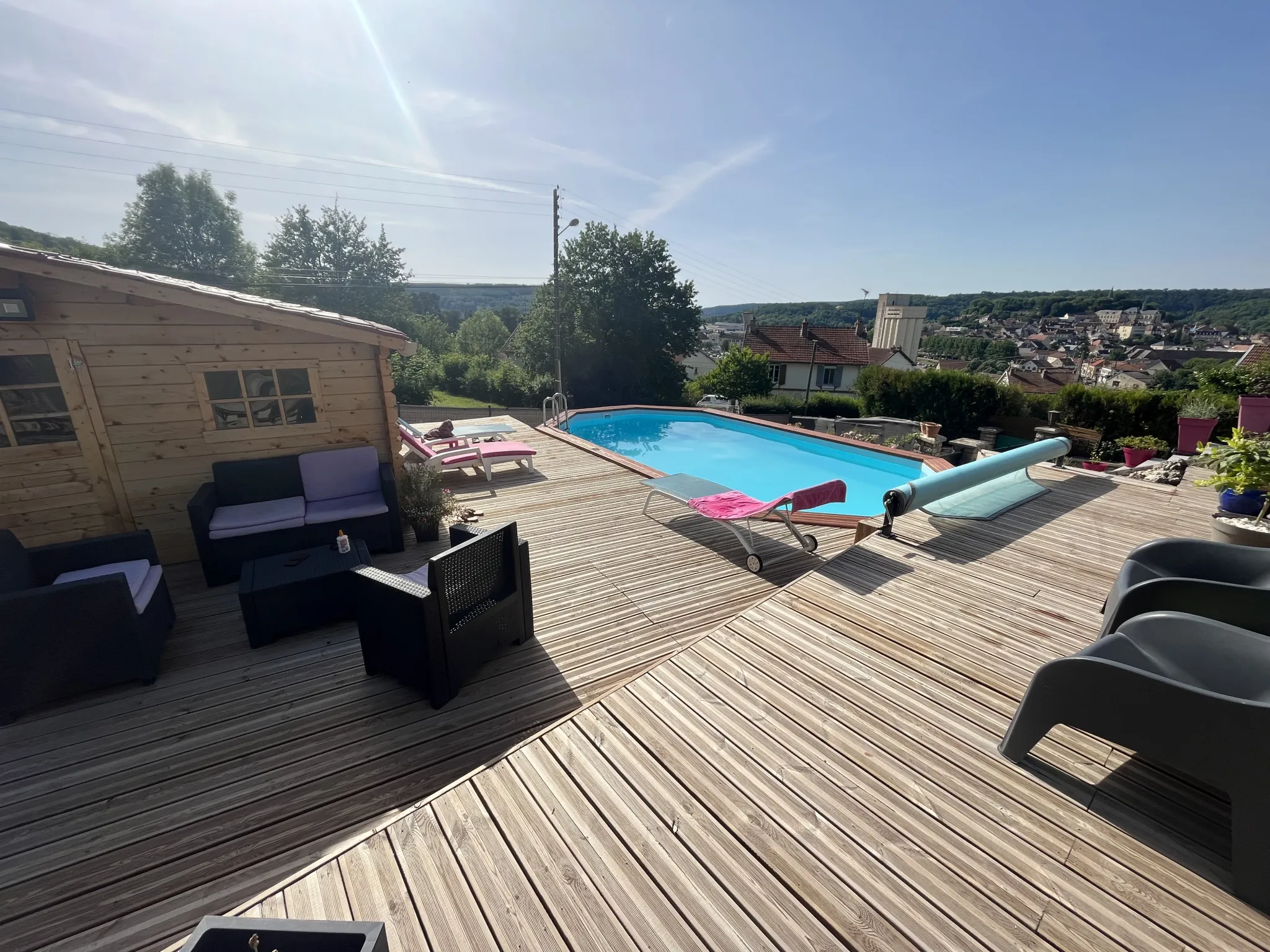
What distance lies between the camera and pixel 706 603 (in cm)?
378

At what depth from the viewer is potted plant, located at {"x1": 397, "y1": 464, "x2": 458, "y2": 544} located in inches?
187

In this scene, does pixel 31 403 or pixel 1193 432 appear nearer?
pixel 31 403

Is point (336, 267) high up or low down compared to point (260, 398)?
up

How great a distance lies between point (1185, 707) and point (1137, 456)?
10770 millimetres

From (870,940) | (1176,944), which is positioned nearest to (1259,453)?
(1176,944)

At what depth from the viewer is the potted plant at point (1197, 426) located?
27.5 feet

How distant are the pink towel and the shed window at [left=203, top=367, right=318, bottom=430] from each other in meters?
3.85

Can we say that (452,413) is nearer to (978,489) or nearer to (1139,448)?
(978,489)

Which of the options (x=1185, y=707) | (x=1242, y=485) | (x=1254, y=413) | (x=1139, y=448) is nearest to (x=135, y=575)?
(x=1185, y=707)

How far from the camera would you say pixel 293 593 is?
10.6 feet

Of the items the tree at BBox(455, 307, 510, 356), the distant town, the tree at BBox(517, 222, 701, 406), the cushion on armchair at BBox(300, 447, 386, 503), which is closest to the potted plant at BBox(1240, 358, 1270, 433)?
the distant town

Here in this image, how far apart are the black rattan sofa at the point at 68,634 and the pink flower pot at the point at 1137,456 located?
13455mm

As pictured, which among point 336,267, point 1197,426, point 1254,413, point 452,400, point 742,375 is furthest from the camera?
point 336,267

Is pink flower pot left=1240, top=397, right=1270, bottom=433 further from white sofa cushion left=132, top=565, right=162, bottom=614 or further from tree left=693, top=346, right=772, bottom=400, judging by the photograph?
tree left=693, top=346, right=772, bottom=400
